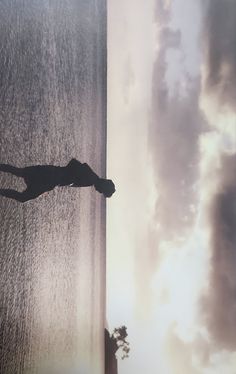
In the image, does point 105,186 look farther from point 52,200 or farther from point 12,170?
point 12,170

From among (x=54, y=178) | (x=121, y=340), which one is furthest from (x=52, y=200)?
(x=121, y=340)

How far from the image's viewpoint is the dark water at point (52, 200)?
1.64 meters

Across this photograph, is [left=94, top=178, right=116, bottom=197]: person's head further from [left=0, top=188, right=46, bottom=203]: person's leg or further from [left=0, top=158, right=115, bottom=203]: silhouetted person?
[left=0, top=188, right=46, bottom=203]: person's leg

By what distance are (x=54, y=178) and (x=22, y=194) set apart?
0.14 meters

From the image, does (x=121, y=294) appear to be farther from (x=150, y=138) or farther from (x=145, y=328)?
(x=150, y=138)

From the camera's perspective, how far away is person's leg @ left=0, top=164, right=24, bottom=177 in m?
1.63

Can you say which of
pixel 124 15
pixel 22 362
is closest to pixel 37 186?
pixel 22 362

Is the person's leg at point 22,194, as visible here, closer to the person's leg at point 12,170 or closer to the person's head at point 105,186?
the person's leg at point 12,170

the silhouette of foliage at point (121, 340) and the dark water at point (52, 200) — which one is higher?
the dark water at point (52, 200)

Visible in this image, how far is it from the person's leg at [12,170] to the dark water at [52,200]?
0.07 feet

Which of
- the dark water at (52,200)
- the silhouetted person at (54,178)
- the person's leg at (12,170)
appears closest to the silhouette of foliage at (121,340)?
the dark water at (52,200)

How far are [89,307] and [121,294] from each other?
13cm

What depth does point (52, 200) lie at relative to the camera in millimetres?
1790

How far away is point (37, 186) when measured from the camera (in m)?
1.71
